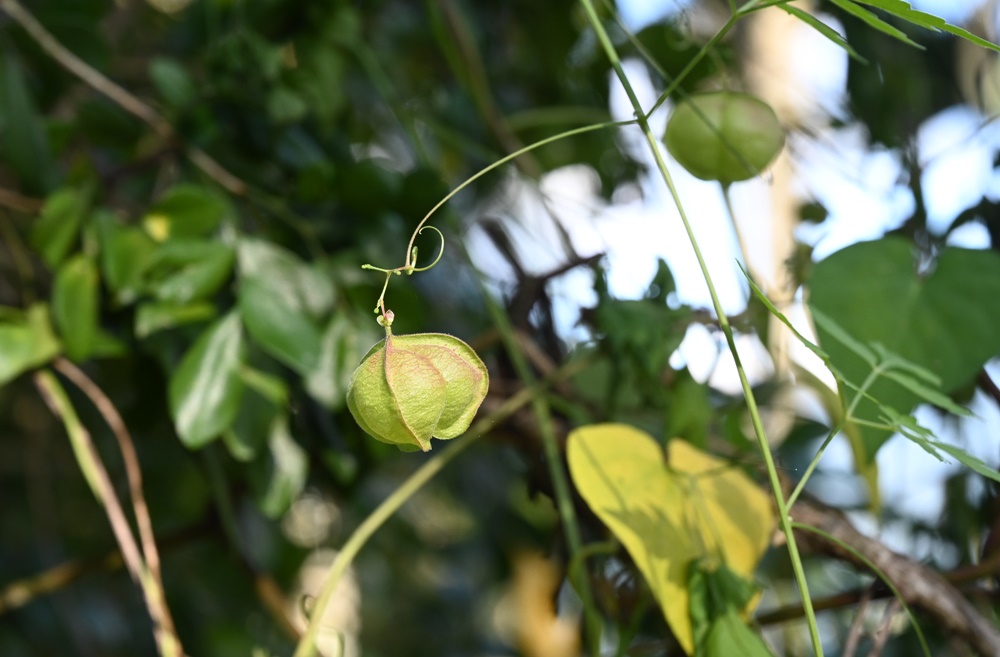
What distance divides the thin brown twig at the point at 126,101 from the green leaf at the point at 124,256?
0.08 metres

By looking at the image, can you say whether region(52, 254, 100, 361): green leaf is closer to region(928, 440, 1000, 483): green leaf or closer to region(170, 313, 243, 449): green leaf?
region(170, 313, 243, 449): green leaf

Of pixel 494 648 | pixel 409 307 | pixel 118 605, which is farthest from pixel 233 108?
pixel 494 648

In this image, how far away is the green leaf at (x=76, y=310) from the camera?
659 millimetres

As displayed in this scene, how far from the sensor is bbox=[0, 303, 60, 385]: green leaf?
25.9 inches

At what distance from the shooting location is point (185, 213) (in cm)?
66

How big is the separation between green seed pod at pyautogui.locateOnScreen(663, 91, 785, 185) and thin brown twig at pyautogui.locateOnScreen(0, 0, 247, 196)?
1.14ft

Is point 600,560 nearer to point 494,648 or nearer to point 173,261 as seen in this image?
point 173,261

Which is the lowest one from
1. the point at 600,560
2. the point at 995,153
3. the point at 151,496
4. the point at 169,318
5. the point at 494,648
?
the point at 494,648

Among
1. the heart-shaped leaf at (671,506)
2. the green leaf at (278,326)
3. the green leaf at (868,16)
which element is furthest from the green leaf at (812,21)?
the green leaf at (278,326)

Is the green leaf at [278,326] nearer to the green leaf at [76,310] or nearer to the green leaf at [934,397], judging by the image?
the green leaf at [76,310]

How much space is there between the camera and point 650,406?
2.28 feet

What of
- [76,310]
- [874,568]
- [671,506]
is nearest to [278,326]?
[76,310]

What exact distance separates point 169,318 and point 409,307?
16 cm

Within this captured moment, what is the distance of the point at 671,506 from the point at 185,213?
383mm
